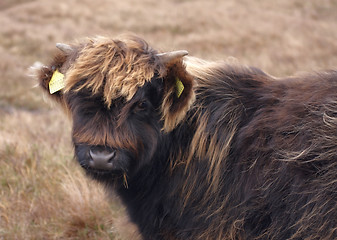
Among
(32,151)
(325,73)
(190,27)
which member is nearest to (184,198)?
(325,73)

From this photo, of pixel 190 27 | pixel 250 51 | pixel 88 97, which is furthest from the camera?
pixel 190 27

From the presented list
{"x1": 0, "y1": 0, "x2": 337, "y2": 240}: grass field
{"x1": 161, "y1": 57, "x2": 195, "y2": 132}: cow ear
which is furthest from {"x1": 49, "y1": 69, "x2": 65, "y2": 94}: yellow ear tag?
{"x1": 161, "y1": 57, "x2": 195, "y2": 132}: cow ear

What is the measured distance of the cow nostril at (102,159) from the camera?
2846mm

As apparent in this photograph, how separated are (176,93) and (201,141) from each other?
397mm

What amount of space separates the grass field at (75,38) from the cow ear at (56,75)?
0.49 metres

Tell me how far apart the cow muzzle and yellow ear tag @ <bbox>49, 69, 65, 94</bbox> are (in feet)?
2.27

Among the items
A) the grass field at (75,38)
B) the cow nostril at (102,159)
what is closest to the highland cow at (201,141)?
the cow nostril at (102,159)

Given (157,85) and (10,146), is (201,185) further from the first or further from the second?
(10,146)

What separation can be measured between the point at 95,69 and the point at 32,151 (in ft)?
A: 9.48

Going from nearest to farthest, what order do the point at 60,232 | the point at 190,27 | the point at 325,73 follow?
the point at 325,73 < the point at 60,232 < the point at 190,27

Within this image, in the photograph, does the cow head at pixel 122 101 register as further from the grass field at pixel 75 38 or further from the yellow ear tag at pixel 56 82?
the grass field at pixel 75 38

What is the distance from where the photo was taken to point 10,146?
571 centimetres

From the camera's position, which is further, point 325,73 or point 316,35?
point 316,35

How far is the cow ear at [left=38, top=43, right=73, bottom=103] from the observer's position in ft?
11.0
